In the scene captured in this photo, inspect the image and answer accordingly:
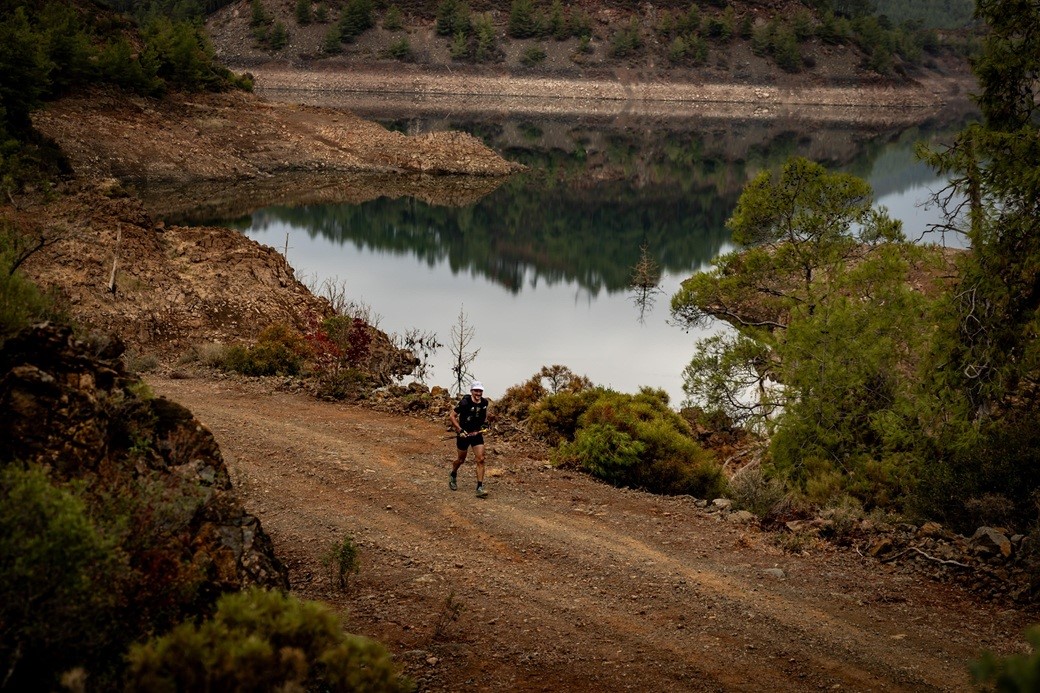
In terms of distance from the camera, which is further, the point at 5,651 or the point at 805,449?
the point at 805,449

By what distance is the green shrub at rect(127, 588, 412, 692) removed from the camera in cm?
620

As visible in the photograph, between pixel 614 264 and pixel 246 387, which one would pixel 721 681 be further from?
pixel 614 264

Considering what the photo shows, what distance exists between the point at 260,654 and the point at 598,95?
136 m

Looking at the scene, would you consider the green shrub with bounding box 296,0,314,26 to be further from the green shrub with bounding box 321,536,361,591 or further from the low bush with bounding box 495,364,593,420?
the green shrub with bounding box 321,536,361,591

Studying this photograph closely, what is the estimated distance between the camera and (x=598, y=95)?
136 m

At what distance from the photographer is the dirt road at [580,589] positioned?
392 inches

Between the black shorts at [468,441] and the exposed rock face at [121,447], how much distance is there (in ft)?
14.9

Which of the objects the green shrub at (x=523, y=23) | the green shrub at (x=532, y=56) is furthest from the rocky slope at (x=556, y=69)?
the green shrub at (x=523, y=23)

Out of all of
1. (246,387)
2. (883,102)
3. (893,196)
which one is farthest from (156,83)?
(883,102)

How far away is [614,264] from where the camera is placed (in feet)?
163

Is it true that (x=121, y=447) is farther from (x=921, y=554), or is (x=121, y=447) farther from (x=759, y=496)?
(x=921, y=554)

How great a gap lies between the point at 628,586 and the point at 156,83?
6040 cm

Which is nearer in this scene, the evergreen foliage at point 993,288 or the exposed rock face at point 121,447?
the exposed rock face at point 121,447

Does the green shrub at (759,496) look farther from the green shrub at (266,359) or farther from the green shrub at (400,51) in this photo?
the green shrub at (400,51)
